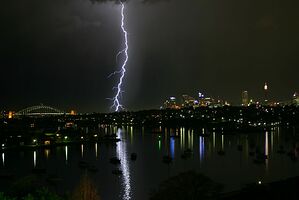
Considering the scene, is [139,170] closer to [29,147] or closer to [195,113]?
[29,147]

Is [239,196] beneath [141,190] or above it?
above

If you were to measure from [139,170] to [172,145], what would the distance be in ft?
34.1

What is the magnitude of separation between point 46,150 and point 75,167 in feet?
27.6

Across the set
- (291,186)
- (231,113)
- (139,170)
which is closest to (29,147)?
(139,170)

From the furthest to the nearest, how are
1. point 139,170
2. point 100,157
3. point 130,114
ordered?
point 130,114 < point 100,157 < point 139,170

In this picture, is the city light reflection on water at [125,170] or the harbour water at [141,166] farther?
the harbour water at [141,166]

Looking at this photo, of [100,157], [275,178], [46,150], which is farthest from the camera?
[46,150]

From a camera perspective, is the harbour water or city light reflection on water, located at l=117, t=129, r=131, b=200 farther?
the harbour water

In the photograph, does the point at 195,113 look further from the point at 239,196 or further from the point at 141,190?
the point at 239,196

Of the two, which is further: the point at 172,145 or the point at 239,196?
the point at 172,145

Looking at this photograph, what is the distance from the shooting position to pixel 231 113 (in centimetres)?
6331

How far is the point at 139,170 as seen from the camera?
18672 millimetres

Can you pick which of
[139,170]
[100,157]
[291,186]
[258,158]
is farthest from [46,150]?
[291,186]

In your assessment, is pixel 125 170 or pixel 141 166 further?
pixel 141 166
